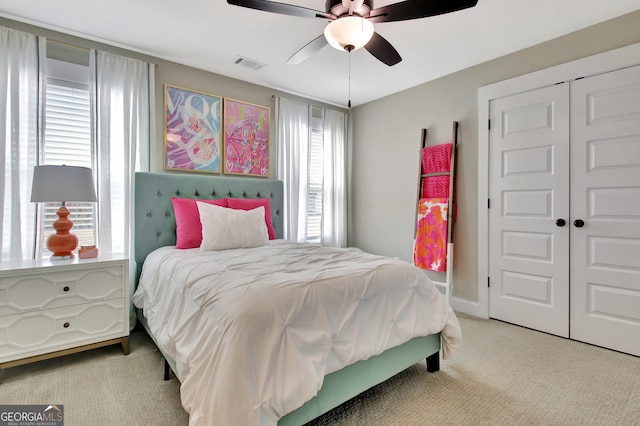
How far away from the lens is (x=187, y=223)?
9.11ft

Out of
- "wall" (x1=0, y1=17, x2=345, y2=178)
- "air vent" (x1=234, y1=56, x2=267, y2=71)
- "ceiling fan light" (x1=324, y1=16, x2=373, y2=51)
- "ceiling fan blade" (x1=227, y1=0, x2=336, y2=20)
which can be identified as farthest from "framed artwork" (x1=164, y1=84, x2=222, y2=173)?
"ceiling fan light" (x1=324, y1=16, x2=373, y2=51)

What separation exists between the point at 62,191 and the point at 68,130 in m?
0.74

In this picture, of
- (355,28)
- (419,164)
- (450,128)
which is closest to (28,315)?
(355,28)

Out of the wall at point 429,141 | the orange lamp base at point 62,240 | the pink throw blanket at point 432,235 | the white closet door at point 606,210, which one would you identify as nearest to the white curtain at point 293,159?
the wall at point 429,141

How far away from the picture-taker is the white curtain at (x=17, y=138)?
7.59 feet

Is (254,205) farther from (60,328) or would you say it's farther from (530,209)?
(530,209)

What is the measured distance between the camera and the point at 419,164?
3680 mm

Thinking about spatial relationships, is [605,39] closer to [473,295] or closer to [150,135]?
[473,295]

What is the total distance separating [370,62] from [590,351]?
3.17 m

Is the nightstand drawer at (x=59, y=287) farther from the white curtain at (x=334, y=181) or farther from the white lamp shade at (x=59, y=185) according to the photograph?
the white curtain at (x=334, y=181)

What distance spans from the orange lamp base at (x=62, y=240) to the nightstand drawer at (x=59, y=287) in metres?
0.27

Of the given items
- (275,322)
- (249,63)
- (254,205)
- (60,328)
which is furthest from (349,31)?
(60,328)

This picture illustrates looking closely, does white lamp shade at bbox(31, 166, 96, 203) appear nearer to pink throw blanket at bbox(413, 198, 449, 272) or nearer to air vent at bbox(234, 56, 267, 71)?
air vent at bbox(234, 56, 267, 71)

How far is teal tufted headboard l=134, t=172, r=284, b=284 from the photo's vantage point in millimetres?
2801
